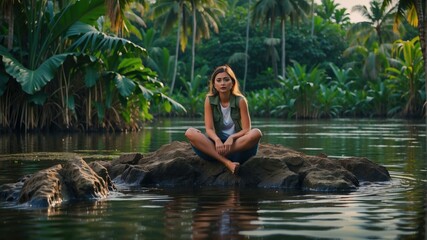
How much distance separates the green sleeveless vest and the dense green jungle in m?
6.80

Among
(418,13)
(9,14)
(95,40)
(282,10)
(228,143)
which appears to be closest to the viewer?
(228,143)

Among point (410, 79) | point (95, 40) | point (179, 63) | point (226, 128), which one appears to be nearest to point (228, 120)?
point (226, 128)

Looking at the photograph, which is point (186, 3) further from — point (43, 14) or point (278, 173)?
point (278, 173)

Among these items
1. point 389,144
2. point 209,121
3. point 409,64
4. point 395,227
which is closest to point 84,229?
point 395,227

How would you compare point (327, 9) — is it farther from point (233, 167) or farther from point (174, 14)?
point (233, 167)

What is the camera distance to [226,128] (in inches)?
373

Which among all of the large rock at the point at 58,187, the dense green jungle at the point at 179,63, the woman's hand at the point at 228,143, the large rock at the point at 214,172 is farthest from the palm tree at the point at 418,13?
the large rock at the point at 58,187

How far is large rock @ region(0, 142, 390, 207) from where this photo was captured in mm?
8094

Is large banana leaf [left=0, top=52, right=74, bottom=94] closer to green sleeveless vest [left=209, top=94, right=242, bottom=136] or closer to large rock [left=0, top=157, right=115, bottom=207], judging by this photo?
green sleeveless vest [left=209, top=94, right=242, bottom=136]

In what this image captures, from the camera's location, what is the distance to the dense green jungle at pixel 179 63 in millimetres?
23609

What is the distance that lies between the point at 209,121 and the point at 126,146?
8.28 m

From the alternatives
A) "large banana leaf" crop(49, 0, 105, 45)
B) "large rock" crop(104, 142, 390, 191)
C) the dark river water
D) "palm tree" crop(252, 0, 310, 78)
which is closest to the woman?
"large rock" crop(104, 142, 390, 191)

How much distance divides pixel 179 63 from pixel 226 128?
56318 millimetres

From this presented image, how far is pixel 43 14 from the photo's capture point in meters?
24.1
